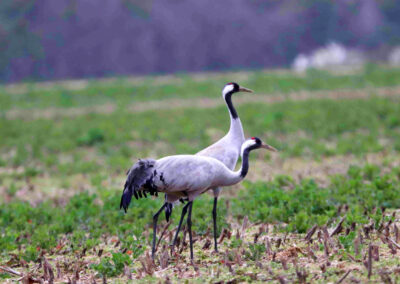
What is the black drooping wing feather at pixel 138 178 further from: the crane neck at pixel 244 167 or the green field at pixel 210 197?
the crane neck at pixel 244 167

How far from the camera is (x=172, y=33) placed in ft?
164

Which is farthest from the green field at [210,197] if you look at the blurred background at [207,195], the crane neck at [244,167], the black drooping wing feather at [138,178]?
the crane neck at [244,167]

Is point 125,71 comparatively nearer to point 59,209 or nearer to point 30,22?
point 30,22

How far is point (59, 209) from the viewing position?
796cm

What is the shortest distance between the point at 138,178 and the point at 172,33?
45170 mm

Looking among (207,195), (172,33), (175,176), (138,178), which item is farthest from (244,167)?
(172,33)

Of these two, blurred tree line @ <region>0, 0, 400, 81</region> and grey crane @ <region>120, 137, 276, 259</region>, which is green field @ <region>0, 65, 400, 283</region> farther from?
blurred tree line @ <region>0, 0, 400, 81</region>

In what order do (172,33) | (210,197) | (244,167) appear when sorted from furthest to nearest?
(172,33) < (210,197) < (244,167)

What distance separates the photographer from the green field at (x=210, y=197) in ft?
17.4

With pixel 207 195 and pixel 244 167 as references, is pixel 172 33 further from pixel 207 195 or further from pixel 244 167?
pixel 244 167

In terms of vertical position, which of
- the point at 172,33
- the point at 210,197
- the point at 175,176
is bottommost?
the point at 210,197

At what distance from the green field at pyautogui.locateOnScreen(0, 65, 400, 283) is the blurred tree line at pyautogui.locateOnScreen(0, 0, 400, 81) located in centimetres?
2657

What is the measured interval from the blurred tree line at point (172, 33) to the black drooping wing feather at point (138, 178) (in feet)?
131

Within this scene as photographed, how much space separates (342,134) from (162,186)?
845cm
